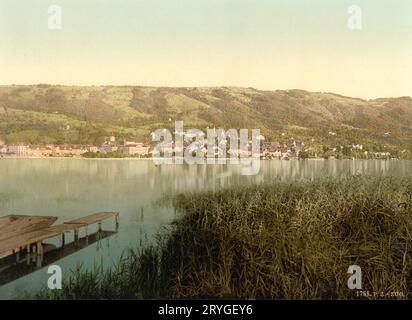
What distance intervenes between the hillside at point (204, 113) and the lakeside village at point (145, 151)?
0.74 feet

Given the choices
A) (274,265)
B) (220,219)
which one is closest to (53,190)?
(220,219)

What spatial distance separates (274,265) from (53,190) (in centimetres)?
1146

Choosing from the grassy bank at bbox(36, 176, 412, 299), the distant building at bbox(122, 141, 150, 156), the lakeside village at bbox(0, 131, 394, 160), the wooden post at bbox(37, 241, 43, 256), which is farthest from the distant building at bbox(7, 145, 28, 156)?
the grassy bank at bbox(36, 176, 412, 299)

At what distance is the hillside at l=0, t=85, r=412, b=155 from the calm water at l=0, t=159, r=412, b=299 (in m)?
0.94

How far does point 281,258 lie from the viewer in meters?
5.57

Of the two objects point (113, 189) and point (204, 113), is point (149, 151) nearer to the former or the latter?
point (204, 113)

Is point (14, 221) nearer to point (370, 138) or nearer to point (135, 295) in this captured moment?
point (135, 295)

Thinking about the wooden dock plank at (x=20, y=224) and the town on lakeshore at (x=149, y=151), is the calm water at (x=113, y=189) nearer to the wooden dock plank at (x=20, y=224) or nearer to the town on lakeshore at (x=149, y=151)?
the town on lakeshore at (x=149, y=151)

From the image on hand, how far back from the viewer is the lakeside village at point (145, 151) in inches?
461

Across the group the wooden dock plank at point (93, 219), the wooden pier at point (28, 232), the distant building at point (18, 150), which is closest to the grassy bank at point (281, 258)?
the wooden pier at point (28, 232)

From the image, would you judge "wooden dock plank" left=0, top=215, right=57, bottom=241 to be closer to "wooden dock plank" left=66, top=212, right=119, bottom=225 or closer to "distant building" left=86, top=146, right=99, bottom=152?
"wooden dock plank" left=66, top=212, right=119, bottom=225

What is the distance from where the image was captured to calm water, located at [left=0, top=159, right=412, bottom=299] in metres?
8.32

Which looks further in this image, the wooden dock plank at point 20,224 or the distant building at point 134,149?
the distant building at point 134,149

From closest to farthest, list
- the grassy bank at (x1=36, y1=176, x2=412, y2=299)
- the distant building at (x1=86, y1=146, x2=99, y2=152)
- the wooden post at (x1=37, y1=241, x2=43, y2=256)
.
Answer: the grassy bank at (x1=36, y1=176, x2=412, y2=299) → the wooden post at (x1=37, y1=241, x2=43, y2=256) → the distant building at (x1=86, y1=146, x2=99, y2=152)
